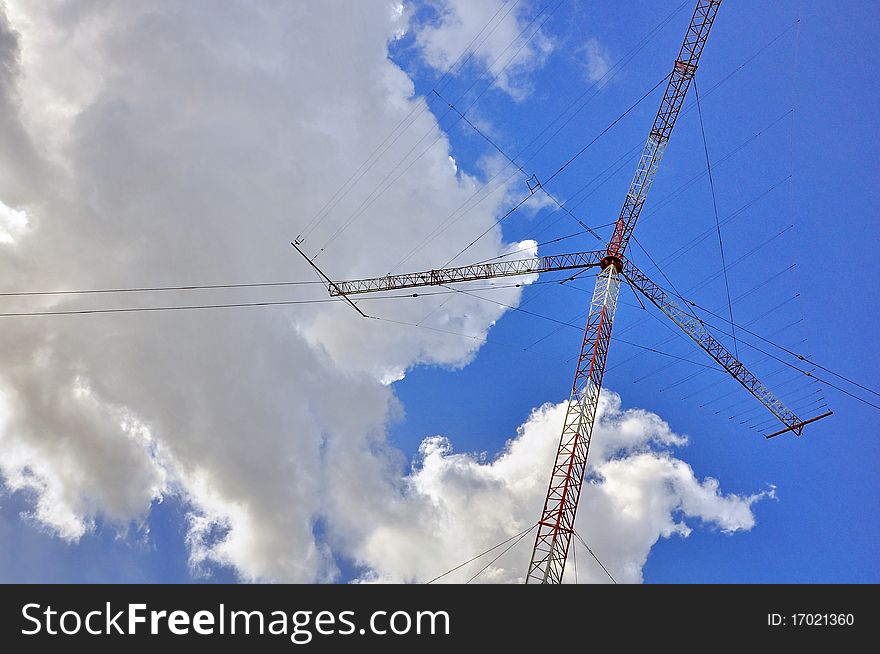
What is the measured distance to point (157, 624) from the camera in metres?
37.7

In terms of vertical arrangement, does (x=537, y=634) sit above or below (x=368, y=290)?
below

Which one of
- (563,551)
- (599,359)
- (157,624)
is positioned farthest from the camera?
(599,359)

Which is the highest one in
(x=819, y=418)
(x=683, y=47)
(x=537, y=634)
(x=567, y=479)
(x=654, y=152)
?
(x=683, y=47)

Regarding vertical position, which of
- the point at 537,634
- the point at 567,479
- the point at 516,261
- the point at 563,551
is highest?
the point at 516,261

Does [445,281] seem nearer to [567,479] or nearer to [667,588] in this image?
[567,479]

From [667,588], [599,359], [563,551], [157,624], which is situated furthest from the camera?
[599,359]

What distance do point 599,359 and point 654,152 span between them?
1297 inches

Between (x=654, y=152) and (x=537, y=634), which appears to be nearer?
(x=537, y=634)

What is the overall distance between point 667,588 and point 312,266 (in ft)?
207

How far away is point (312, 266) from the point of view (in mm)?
90500

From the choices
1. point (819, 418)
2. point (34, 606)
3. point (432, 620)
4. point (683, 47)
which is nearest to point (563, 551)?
point (432, 620)

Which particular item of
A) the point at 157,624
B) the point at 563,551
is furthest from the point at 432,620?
the point at 563,551

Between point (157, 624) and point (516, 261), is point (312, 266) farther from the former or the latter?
point (157, 624)

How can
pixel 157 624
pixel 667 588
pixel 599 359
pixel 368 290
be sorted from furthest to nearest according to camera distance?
pixel 368 290, pixel 599 359, pixel 667 588, pixel 157 624
